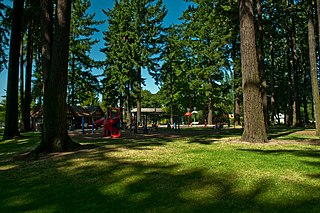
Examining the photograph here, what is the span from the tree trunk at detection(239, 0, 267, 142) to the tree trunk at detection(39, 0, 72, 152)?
7522 mm

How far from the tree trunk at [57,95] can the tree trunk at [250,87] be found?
24.7 ft

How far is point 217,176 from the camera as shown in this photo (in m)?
5.23

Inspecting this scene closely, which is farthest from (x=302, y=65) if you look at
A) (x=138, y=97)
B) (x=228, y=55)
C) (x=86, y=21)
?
(x=86, y=21)

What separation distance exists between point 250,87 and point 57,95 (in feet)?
26.1

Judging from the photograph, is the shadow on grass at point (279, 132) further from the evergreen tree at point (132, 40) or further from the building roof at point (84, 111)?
the building roof at point (84, 111)

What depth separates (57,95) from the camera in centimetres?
930

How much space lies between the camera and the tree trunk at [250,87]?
37.9 feet

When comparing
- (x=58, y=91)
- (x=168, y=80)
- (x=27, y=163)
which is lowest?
(x=27, y=163)

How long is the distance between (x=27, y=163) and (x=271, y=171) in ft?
20.8

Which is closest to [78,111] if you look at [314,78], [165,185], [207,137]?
[207,137]

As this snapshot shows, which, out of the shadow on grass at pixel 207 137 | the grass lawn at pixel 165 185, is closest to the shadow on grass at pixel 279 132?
the shadow on grass at pixel 207 137

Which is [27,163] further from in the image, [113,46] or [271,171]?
[113,46]

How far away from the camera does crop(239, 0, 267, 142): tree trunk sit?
1156 centimetres

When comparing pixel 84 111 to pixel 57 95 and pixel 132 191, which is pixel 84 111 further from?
pixel 132 191
